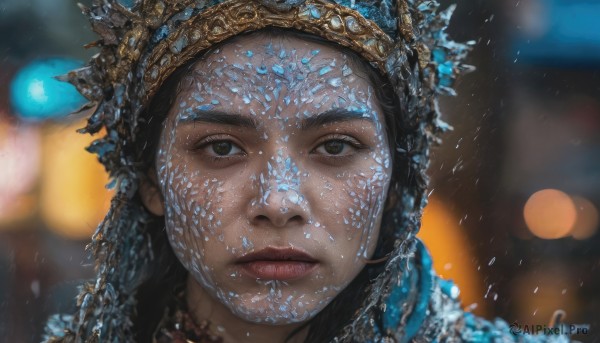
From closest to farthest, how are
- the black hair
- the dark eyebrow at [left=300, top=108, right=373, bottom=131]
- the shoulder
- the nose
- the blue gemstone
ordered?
the nose < the dark eyebrow at [left=300, top=108, right=373, bottom=131] < the black hair < the shoulder < the blue gemstone

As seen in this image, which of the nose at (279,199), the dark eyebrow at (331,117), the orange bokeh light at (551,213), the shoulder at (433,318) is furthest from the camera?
the orange bokeh light at (551,213)

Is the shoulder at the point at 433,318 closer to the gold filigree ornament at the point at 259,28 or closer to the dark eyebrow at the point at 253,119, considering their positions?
the dark eyebrow at the point at 253,119

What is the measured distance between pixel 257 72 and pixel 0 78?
4.69 m

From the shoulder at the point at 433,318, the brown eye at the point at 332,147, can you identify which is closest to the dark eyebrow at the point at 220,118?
the brown eye at the point at 332,147

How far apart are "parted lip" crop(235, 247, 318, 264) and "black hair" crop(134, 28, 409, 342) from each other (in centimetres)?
37

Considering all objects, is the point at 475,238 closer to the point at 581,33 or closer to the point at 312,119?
the point at 581,33

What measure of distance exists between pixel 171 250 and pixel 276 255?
661 mm

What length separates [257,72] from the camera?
98.3 inches

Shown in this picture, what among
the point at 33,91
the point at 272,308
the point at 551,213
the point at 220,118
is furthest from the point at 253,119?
the point at 551,213

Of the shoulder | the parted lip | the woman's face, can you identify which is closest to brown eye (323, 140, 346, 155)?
the woman's face

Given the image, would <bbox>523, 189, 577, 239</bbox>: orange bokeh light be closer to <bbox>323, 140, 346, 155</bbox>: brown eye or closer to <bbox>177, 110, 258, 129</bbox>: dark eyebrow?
<bbox>323, 140, 346, 155</bbox>: brown eye

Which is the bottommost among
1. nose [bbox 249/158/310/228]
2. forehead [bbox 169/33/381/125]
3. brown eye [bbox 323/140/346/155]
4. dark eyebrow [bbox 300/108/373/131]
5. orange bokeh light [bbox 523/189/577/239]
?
nose [bbox 249/158/310/228]

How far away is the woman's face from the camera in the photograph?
2404 millimetres

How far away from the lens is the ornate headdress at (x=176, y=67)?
2.55 meters
